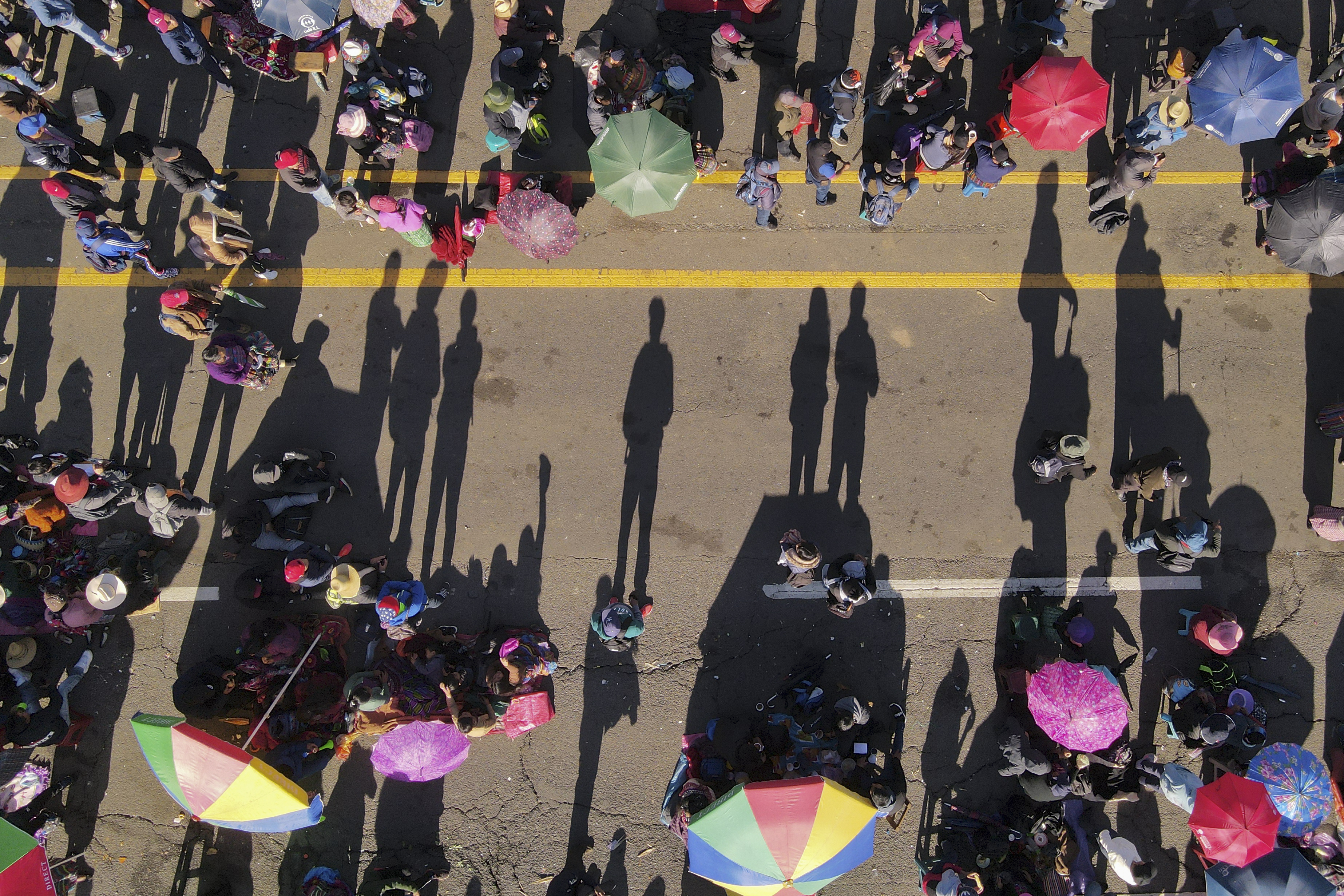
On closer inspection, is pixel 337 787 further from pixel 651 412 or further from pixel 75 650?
pixel 651 412

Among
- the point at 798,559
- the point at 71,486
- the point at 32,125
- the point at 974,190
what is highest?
the point at 974,190

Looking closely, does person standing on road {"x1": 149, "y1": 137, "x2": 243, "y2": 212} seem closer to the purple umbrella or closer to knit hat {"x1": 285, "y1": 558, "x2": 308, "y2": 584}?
knit hat {"x1": 285, "y1": 558, "x2": 308, "y2": 584}

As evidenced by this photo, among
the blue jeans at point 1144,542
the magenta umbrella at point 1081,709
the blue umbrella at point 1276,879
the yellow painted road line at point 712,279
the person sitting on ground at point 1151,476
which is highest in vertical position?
the yellow painted road line at point 712,279

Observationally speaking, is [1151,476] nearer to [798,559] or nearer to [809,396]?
[809,396]

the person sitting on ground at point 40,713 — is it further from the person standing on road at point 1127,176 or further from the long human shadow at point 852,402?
the person standing on road at point 1127,176

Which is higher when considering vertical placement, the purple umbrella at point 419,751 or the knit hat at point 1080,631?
the knit hat at point 1080,631

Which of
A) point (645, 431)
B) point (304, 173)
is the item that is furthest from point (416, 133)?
point (645, 431)

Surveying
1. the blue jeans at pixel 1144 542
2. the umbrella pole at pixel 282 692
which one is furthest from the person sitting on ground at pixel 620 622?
the blue jeans at pixel 1144 542
